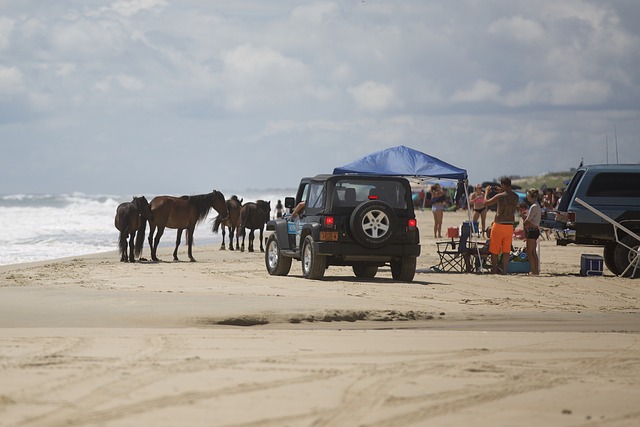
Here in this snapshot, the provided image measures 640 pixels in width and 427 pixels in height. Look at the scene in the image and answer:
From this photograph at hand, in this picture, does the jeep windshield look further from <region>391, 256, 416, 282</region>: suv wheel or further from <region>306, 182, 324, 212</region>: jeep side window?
<region>391, 256, 416, 282</region>: suv wheel

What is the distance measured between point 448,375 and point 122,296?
276 inches

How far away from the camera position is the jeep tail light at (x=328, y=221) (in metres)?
17.7

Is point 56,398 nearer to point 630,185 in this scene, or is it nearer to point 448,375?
point 448,375

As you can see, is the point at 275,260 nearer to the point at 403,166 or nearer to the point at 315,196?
the point at 315,196

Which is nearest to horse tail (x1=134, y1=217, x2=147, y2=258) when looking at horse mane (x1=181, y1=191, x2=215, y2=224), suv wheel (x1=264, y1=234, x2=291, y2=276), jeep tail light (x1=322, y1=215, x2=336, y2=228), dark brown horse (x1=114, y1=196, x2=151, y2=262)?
dark brown horse (x1=114, y1=196, x2=151, y2=262)

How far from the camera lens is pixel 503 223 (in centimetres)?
1936

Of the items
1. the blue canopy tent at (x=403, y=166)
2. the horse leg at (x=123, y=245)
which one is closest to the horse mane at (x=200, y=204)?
the horse leg at (x=123, y=245)

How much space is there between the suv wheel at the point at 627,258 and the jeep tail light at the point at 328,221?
5.64 m

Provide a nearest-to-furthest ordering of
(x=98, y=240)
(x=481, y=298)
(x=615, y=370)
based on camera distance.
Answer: (x=615, y=370) → (x=481, y=298) → (x=98, y=240)

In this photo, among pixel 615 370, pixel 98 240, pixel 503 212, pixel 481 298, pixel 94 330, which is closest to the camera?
pixel 615 370

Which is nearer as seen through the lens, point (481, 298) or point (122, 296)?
point (122, 296)

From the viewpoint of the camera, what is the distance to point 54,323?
36.0ft

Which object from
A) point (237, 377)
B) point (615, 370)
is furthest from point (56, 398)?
point (615, 370)

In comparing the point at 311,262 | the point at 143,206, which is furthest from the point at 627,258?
the point at 143,206
